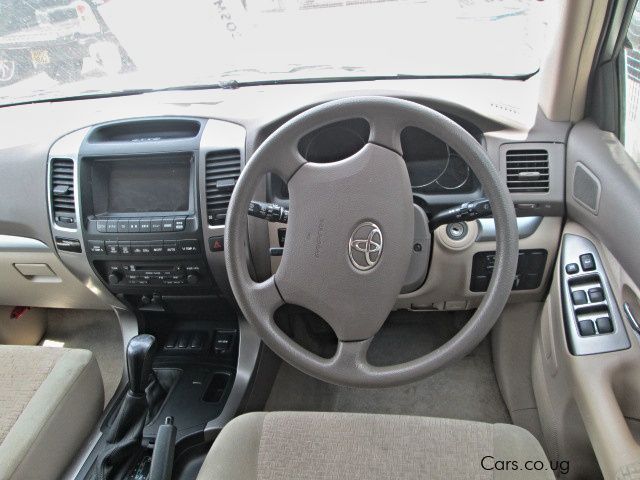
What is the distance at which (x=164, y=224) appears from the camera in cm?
148

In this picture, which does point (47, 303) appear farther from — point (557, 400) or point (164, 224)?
point (557, 400)

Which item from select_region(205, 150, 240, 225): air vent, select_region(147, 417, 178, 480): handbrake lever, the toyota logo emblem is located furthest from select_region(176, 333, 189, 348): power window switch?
the toyota logo emblem

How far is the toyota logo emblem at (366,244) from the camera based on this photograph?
108cm

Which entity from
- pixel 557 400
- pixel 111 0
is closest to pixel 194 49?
pixel 111 0

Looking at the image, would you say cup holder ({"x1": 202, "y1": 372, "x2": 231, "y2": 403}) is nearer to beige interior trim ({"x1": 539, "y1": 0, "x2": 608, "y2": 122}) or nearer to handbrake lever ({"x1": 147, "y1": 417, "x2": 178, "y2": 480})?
handbrake lever ({"x1": 147, "y1": 417, "x2": 178, "y2": 480})

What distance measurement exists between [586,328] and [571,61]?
648 mm

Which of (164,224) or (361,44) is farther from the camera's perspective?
(361,44)

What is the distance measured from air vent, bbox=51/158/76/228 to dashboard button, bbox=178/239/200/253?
0.34 metres

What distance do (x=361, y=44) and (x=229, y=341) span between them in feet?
3.53

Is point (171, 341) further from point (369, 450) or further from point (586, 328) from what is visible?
point (586, 328)

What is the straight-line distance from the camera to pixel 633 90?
4.08 ft

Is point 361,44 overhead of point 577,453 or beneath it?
overhead

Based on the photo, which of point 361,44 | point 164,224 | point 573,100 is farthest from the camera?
point 361,44

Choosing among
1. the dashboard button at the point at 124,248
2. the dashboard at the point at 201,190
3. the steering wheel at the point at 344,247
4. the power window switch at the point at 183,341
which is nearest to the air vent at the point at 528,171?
the dashboard at the point at 201,190
